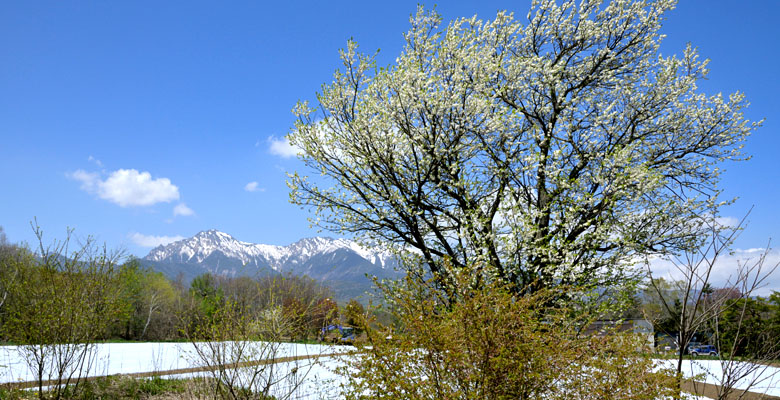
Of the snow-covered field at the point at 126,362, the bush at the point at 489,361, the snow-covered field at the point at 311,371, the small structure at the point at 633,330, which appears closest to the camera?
the bush at the point at 489,361

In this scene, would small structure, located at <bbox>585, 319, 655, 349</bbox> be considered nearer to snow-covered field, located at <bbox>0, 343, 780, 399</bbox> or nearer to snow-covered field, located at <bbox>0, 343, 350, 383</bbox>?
snow-covered field, located at <bbox>0, 343, 780, 399</bbox>

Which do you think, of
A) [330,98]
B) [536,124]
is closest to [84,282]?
[330,98]

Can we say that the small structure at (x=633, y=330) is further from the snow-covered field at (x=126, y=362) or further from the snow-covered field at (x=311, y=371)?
the snow-covered field at (x=126, y=362)

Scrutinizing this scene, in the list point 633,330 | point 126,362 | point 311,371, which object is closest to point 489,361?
point 633,330

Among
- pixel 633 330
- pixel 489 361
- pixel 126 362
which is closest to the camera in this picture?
pixel 489 361

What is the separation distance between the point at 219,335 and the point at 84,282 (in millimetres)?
2953

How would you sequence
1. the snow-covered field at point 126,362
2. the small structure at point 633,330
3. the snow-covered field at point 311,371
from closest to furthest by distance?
the small structure at point 633,330 < the snow-covered field at point 311,371 < the snow-covered field at point 126,362

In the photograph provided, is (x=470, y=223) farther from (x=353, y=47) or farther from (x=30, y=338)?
(x=30, y=338)

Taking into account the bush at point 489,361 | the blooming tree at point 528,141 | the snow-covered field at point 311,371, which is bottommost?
the snow-covered field at point 311,371

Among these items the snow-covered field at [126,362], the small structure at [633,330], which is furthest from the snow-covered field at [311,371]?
the small structure at [633,330]

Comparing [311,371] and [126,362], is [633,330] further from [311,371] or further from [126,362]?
[126,362]

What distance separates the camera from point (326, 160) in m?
10.3

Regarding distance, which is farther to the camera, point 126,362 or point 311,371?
point 126,362

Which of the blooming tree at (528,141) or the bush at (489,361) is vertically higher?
the blooming tree at (528,141)
